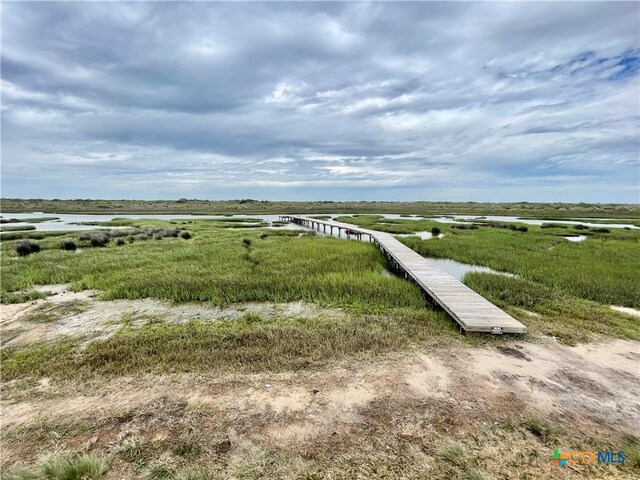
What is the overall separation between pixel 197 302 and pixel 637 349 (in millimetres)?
12793

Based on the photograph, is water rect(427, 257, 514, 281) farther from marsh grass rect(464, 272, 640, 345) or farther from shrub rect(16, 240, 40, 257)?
shrub rect(16, 240, 40, 257)

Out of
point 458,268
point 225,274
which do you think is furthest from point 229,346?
point 458,268

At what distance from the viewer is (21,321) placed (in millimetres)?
9102

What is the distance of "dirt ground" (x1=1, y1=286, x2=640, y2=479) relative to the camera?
4008mm

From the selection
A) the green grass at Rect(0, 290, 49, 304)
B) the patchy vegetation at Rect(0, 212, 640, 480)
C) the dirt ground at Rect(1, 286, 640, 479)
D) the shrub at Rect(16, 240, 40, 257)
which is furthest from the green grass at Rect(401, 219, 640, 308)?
the shrub at Rect(16, 240, 40, 257)

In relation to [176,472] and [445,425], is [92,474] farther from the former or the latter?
[445,425]

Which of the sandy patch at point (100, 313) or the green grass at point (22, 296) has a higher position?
the green grass at point (22, 296)

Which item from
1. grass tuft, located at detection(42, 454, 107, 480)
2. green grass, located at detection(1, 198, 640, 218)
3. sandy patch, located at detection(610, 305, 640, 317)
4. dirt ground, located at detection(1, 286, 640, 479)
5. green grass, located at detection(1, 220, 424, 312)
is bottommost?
dirt ground, located at detection(1, 286, 640, 479)

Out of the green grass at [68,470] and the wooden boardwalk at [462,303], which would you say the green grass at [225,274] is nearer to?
the wooden boardwalk at [462,303]

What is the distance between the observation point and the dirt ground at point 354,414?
4.01 m

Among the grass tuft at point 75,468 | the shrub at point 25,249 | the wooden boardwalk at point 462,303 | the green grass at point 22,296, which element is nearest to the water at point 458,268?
the wooden boardwalk at point 462,303

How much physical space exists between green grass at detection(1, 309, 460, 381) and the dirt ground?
1.38 ft

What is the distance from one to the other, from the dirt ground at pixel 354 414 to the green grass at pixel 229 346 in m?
0.42

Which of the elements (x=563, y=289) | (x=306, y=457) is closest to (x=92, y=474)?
(x=306, y=457)
